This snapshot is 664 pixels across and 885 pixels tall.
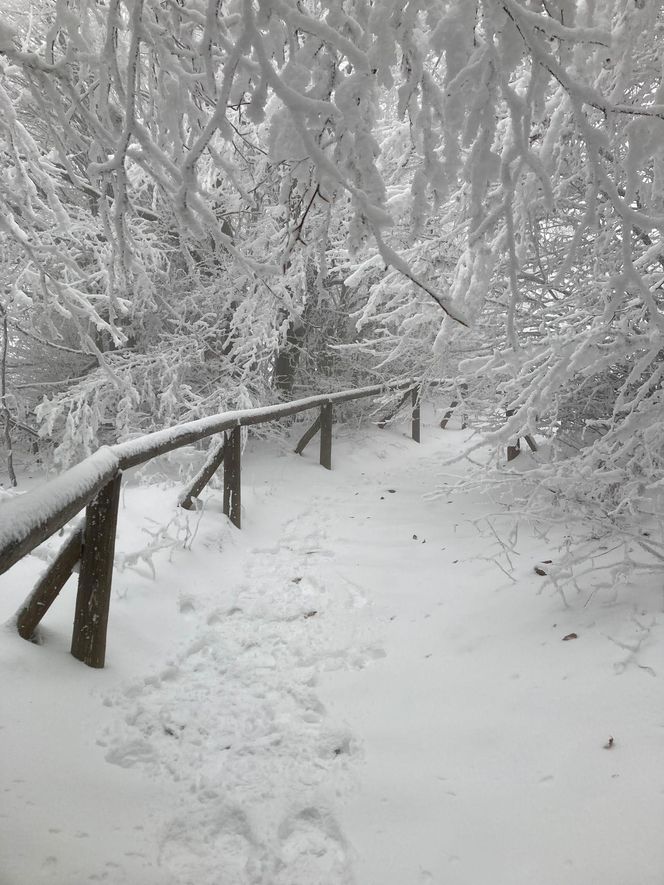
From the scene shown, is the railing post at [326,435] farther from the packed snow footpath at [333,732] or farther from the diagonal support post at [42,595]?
the diagonal support post at [42,595]

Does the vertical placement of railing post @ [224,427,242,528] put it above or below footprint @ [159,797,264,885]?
above

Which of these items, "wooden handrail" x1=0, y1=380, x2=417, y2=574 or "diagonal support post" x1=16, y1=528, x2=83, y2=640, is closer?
"wooden handrail" x1=0, y1=380, x2=417, y2=574

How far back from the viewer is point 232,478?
5.11 meters

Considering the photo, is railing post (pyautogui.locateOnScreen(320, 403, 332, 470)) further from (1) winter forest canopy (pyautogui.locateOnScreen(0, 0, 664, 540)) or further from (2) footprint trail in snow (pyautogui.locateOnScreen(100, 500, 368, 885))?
(2) footprint trail in snow (pyautogui.locateOnScreen(100, 500, 368, 885))

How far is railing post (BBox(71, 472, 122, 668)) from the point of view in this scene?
2541 millimetres

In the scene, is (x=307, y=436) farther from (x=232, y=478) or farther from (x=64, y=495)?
(x=64, y=495)

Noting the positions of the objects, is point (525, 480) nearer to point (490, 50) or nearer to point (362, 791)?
point (362, 791)

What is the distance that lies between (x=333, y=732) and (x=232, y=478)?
9.75 ft

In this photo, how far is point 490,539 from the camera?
15.8 ft

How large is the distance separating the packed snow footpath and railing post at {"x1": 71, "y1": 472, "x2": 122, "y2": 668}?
3.1 inches

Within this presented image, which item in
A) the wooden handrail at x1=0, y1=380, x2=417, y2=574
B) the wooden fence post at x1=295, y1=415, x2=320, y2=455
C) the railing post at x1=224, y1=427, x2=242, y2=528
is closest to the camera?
the wooden handrail at x1=0, y1=380, x2=417, y2=574

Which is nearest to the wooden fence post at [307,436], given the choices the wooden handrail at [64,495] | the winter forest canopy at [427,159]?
the winter forest canopy at [427,159]

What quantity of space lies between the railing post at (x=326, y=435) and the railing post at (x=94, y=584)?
5400mm

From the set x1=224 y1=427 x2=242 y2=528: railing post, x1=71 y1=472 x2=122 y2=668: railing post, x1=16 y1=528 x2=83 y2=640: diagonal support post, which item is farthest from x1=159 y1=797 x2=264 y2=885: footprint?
x1=224 y1=427 x2=242 y2=528: railing post
